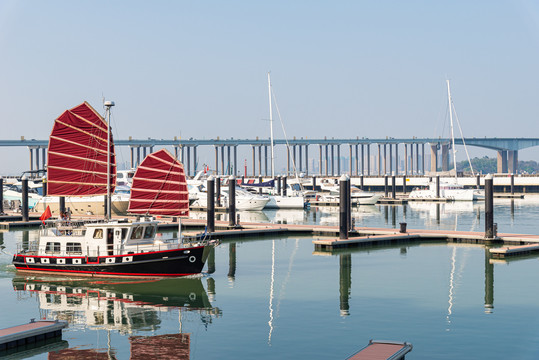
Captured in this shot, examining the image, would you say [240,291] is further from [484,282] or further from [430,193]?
[430,193]

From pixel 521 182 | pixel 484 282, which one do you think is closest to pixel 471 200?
pixel 521 182

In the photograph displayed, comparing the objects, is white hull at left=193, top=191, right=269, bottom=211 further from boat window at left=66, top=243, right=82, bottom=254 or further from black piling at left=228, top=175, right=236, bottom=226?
boat window at left=66, top=243, right=82, bottom=254

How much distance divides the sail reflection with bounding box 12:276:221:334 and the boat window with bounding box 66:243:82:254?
4.35 ft

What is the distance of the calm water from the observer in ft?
69.3

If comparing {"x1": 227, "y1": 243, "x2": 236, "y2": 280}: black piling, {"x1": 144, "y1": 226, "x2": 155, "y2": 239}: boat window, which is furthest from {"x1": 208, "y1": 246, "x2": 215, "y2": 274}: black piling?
{"x1": 144, "y1": 226, "x2": 155, "y2": 239}: boat window

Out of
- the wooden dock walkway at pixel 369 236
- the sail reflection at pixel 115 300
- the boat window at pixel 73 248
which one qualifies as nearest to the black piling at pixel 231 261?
the wooden dock walkway at pixel 369 236

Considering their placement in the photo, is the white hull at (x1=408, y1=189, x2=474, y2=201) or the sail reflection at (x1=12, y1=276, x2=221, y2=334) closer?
the sail reflection at (x1=12, y1=276, x2=221, y2=334)

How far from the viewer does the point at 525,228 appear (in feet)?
191

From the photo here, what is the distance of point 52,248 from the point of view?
33719mm

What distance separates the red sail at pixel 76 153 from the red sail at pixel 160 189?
174 cm

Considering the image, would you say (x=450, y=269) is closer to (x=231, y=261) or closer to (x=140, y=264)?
(x=231, y=261)

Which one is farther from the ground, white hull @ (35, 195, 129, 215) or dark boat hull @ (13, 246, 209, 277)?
white hull @ (35, 195, 129, 215)

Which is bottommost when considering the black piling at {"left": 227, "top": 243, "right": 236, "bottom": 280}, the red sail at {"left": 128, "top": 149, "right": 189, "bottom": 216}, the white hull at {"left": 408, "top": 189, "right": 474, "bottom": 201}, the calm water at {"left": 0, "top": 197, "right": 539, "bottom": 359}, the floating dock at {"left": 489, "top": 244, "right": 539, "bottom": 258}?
the calm water at {"left": 0, "top": 197, "right": 539, "bottom": 359}

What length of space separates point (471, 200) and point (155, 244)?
83.8 meters
